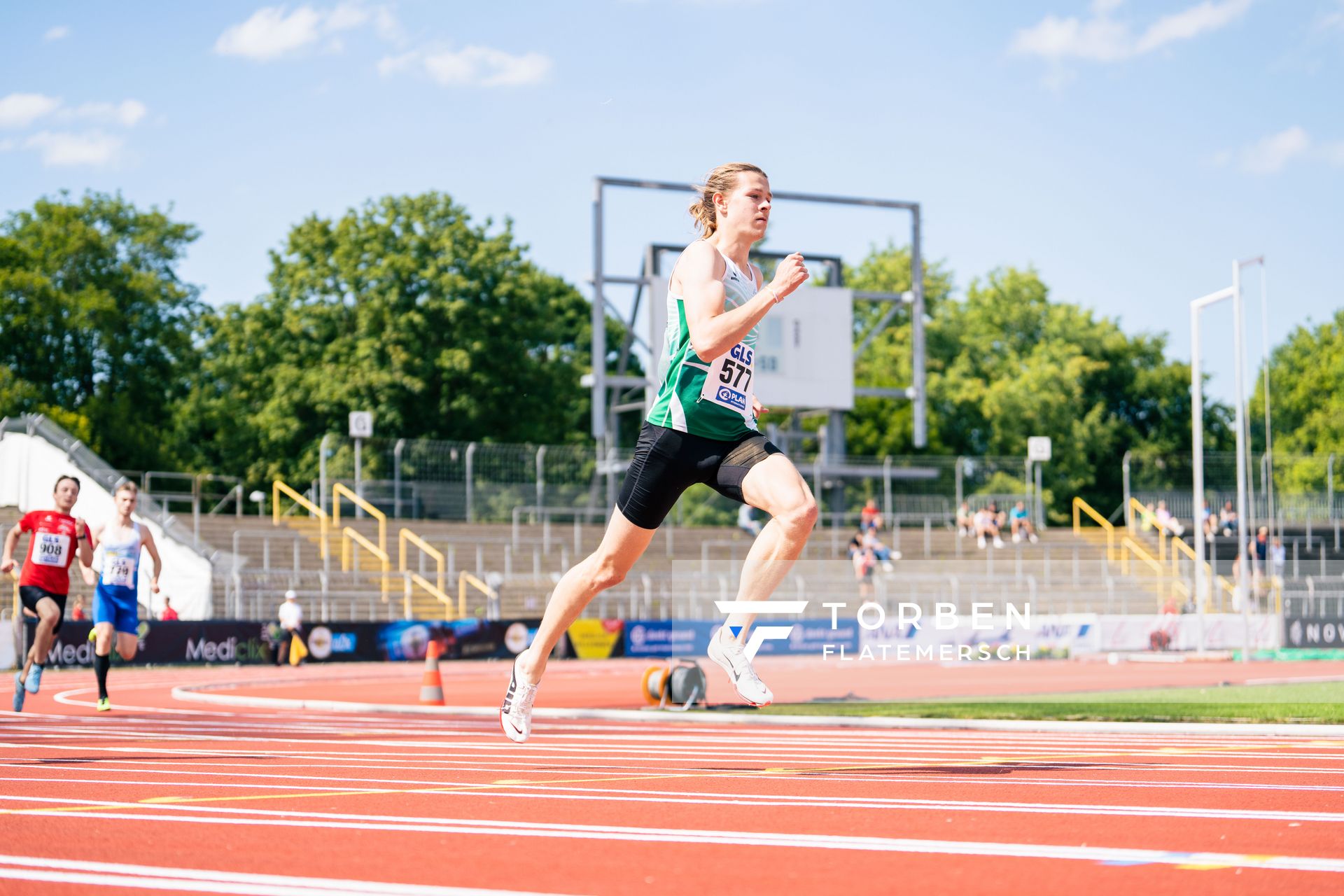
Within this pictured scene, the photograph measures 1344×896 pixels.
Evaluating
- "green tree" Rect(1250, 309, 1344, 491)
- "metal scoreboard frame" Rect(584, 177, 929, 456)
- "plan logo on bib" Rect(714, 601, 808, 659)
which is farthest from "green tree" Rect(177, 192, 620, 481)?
"plan logo on bib" Rect(714, 601, 808, 659)

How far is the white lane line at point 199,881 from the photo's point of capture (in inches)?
146

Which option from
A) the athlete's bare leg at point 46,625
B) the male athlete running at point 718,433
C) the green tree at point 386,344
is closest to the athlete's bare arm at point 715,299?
the male athlete running at point 718,433

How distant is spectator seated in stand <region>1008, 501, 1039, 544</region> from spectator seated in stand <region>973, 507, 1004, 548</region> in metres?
0.48

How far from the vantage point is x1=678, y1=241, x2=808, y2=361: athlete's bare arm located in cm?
661

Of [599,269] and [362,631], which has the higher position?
[599,269]

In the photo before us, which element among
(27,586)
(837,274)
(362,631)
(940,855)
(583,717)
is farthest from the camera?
(837,274)

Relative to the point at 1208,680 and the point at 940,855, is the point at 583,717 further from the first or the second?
the point at 1208,680

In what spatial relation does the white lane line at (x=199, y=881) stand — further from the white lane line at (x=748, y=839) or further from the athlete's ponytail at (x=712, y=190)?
the athlete's ponytail at (x=712, y=190)

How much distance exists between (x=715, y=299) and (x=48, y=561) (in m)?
8.15

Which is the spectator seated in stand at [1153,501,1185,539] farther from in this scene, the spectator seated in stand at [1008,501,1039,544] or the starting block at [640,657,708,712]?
the starting block at [640,657,708,712]

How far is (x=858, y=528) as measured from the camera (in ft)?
154

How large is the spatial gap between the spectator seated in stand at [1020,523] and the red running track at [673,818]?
35682 millimetres

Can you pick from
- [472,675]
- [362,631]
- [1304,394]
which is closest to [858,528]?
[362,631]

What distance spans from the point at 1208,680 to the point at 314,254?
46878 mm
